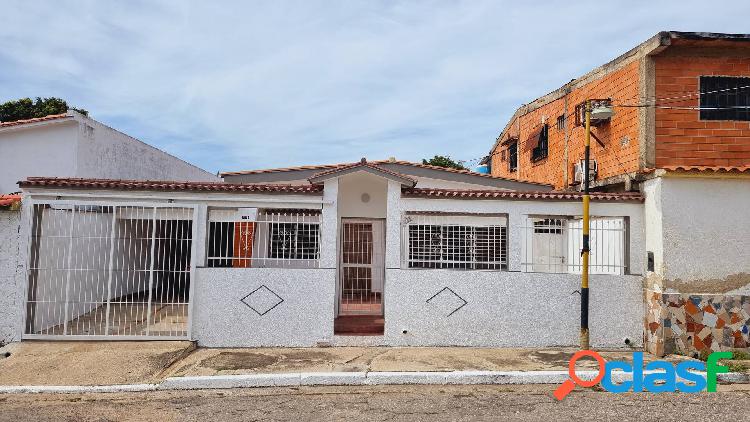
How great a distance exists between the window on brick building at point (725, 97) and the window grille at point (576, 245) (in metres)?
3.00

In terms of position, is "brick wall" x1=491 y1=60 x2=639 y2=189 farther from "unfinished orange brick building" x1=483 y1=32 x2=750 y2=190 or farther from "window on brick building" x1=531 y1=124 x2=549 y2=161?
"window on brick building" x1=531 y1=124 x2=549 y2=161

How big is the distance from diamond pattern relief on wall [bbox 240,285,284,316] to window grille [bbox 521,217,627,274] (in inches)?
175

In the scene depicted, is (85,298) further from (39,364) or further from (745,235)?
(745,235)

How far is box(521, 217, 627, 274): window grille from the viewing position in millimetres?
9352

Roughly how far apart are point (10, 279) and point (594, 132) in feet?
39.4

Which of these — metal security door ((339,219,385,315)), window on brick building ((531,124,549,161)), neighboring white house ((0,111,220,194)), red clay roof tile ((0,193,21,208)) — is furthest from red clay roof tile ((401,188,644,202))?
neighboring white house ((0,111,220,194))

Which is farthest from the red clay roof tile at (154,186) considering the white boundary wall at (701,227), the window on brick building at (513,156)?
the window on brick building at (513,156)

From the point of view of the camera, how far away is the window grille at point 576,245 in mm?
9352

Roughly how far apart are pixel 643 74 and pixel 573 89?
11.2ft

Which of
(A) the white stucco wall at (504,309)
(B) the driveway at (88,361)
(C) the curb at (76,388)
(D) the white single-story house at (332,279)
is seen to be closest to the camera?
(C) the curb at (76,388)

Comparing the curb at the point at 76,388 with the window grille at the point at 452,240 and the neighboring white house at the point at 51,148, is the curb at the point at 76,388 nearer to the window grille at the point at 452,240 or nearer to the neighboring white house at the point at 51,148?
the window grille at the point at 452,240

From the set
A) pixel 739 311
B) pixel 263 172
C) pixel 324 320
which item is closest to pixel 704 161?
pixel 739 311

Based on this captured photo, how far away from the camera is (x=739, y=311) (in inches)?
348

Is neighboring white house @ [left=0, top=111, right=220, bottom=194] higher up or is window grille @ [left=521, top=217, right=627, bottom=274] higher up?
neighboring white house @ [left=0, top=111, right=220, bottom=194]
